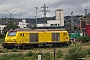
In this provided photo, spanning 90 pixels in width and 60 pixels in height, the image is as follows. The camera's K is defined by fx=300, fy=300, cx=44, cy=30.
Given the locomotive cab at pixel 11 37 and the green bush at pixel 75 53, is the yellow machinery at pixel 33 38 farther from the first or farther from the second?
the green bush at pixel 75 53

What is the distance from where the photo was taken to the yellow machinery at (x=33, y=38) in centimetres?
4088

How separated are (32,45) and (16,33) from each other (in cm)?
293

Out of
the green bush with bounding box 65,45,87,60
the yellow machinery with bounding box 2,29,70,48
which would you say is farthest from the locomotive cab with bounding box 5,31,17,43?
the green bush with bounding box 65,45,87,60

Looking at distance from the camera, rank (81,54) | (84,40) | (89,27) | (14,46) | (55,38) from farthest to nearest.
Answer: (89,27) → (84,40) → (55,38) → (14,46) → (81,54)

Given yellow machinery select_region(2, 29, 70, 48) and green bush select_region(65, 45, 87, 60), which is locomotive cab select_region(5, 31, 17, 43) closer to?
yellow machinery select_region(2, 29, 70, 48)

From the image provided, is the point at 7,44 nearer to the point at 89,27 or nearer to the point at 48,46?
the point at 48,46

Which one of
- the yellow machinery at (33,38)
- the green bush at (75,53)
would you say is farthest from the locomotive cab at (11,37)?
the green bush at (75,53)

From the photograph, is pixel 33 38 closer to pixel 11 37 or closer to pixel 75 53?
pixel 11 37

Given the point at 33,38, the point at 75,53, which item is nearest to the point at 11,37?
the point at 33,38

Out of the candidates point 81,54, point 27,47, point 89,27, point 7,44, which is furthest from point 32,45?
point 89,27

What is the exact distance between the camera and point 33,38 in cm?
4212

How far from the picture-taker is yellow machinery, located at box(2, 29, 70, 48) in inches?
1609

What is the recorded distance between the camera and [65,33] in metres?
45.4

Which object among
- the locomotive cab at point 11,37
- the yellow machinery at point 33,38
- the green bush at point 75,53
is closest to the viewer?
the green bush at point 75,53
